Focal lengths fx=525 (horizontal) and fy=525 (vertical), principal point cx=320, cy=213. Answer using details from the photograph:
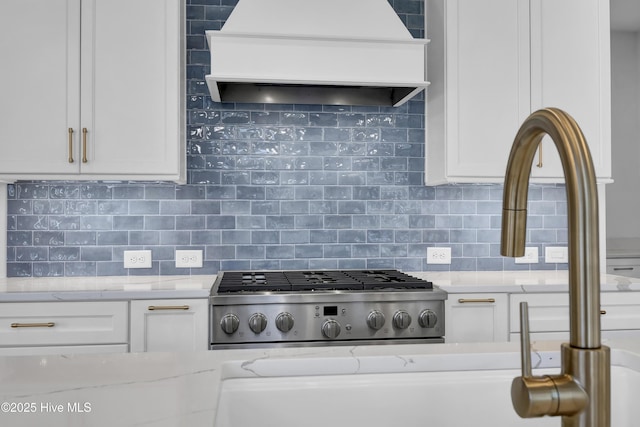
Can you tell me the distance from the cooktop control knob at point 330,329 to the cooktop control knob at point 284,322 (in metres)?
0.15

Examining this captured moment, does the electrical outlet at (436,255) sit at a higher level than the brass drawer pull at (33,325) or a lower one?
higher

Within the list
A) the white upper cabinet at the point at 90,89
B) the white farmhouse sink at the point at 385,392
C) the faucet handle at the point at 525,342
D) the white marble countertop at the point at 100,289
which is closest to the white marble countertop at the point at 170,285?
the white marble countertop at the point at 100,289

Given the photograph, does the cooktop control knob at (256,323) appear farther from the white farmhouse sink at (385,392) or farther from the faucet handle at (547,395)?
the faucet handle at (547,395)

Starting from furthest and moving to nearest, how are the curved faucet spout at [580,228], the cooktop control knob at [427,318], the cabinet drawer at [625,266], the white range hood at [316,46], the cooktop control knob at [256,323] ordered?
the cabinet drawer at [625,266] < the white range hood at [316,46] < the cooktop control knob at [427,318] < the cooktop control knob at [256,323] < the curved faucet spout at [580,228]

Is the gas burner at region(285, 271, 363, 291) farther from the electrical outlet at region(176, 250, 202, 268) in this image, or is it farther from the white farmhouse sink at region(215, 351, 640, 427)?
the white farmhouse sink at region(215, 351, 640, 427)

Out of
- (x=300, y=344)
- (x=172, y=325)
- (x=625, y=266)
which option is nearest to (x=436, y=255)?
(x=300, y=344)

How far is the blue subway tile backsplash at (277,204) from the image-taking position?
9.25ft

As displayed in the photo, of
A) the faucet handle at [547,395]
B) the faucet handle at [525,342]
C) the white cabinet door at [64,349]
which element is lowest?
the white cabinet door at [64,349]

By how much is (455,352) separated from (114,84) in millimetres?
2114

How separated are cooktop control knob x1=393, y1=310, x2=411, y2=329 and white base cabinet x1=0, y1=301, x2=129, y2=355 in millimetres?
1159

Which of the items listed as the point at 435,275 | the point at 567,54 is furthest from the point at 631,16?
the point at 435,275

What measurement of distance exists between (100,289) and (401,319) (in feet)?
4.32

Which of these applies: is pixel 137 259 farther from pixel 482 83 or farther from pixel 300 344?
pixel 482 83

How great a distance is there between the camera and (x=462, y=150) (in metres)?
2.68
